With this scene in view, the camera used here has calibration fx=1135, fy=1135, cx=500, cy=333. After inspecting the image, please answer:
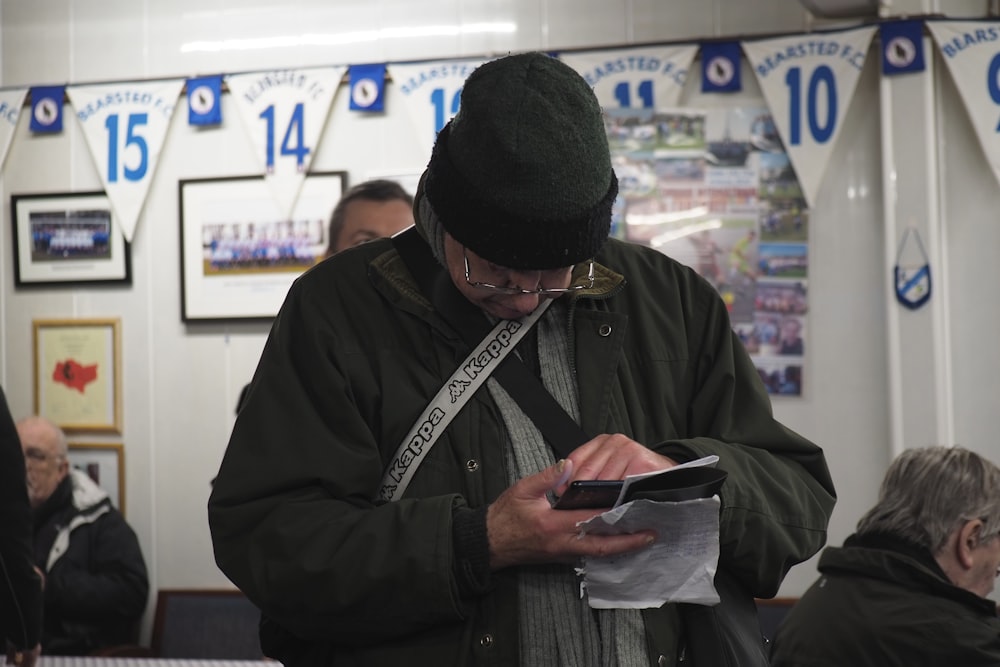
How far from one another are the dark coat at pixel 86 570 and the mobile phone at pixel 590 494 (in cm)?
351

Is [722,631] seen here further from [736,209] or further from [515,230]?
[736,209]

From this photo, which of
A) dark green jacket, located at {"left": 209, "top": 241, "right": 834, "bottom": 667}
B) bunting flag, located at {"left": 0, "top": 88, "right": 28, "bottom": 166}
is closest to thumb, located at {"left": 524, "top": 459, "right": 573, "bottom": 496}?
dark green jacket, located at {"left": 209, "top": 241, "right": 834, "bottom": 667}

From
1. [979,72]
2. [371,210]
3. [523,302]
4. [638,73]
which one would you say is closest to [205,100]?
[638,73]

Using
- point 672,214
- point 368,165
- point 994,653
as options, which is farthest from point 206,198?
point 994,653

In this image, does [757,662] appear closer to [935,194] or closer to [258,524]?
[258,524]

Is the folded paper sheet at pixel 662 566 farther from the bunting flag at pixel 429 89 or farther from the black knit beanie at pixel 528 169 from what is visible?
the bunting flag at pixel 429 89

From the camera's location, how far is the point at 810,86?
14.1ft

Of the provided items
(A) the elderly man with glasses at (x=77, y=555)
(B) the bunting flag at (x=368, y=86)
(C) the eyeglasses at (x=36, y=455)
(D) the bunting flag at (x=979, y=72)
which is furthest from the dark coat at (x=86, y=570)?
(D) the bunting flag at (x=979, y=72)

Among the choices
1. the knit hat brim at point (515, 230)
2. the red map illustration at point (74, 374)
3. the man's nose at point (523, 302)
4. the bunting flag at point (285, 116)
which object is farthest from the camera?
the red map illustration at point (74, 374)

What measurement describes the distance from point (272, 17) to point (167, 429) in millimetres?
1787

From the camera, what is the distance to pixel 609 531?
131cm

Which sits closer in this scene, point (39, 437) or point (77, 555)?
point (77, 555)

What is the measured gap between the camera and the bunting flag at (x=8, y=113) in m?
4.90

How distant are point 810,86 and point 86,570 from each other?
3345 millimetres
